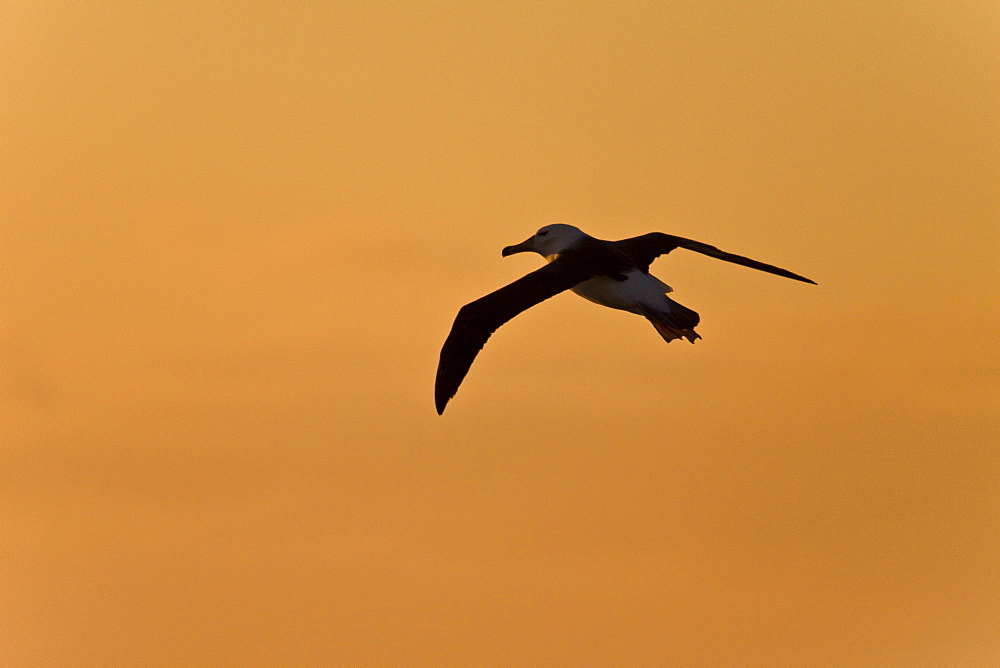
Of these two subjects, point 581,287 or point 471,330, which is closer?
point 471,330

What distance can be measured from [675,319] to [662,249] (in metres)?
2.05

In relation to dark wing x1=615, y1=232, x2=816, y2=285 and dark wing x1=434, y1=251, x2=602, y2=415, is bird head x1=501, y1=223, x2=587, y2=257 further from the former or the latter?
dark wing x1=434, y1=251, x2=602, y2=415

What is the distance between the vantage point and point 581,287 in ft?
52.9

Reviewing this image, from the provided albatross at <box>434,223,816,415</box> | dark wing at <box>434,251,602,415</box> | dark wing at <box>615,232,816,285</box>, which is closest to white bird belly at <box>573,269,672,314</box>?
albatross at <box>434,223,816,415</box>

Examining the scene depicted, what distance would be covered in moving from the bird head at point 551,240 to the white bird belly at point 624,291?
93 cm

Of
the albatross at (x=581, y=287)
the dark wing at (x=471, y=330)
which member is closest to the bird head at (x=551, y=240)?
the albatross at (x=581, y=287)

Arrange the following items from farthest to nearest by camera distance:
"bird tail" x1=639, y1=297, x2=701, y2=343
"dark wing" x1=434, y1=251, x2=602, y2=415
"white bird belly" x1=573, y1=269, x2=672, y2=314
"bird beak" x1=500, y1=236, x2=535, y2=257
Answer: "bird beak" x1=500, y1=236, x2=535, y2=257 < "white bird belly" x1=573, y1=269, x2=672, y2=314 < "bird tail" x1=639, y1=297, x2=701, y2=343 < "dark wing" x1=434, y1=251, x2=602, y2=415

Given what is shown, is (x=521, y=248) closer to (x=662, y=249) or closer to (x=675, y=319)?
(x=662, y=249)

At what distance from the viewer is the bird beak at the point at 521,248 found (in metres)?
17.6

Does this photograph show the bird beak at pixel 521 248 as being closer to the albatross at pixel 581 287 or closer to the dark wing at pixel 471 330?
the albatross at pixel 581 287

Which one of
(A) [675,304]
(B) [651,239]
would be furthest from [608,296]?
(B) [651,239]

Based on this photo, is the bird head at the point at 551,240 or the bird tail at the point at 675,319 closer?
the bird tail at the point at 675,319

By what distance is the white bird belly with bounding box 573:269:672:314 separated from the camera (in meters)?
16.0

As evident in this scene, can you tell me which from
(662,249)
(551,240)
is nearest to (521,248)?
(551,240)
